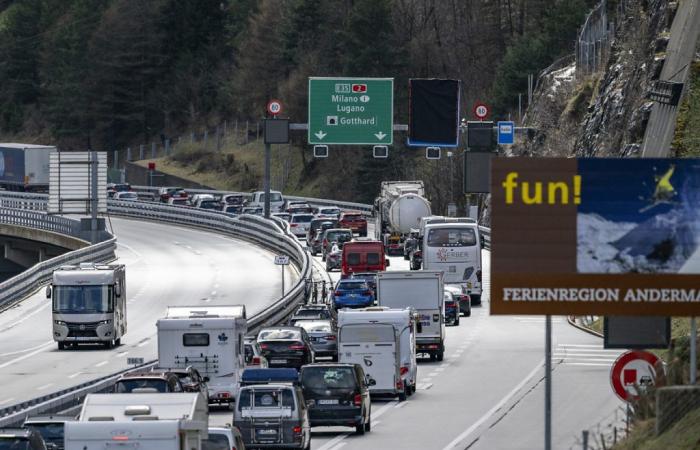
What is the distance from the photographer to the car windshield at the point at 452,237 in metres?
71.1

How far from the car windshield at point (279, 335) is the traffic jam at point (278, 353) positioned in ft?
0.22

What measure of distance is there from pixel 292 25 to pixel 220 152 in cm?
1262

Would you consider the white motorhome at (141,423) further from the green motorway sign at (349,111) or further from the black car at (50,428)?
the green motorway sign at (349,111)

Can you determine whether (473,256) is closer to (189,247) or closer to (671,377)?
(189,247)

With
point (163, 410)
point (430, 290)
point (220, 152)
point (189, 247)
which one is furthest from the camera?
point (220, 152)

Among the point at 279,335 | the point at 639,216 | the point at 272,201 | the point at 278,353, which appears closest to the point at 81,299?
the point at 279,335

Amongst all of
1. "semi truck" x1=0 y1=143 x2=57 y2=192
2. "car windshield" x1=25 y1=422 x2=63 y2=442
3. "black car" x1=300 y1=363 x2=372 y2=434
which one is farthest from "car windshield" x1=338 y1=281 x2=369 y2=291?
"semi truck" x1=0 y1=143 x2=57 y2=192

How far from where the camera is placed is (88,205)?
90.4m

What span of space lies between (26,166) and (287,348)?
88036mm

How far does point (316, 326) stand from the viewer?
5447 centimetres

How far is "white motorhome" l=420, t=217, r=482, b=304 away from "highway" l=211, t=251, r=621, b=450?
662 centimetres

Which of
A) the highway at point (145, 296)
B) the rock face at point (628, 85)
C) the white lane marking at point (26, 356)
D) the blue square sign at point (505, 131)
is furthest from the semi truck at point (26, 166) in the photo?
the white lane marking at point (26, 356)

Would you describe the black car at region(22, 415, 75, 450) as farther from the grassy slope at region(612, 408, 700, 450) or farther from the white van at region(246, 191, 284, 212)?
the white van at region(246, 191, 284, 212)

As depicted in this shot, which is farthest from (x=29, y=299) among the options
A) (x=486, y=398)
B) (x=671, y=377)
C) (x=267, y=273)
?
(x=671, y=377)
